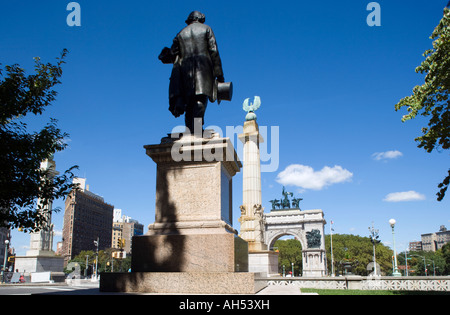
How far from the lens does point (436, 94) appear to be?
40.5 feet

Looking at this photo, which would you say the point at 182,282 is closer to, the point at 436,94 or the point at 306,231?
the point at 436,94

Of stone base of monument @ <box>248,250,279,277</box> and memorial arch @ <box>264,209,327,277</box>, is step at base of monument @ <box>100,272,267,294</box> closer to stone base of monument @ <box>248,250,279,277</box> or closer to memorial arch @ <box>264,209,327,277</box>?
stone base of monument @ <box>248,250,279,277</box>

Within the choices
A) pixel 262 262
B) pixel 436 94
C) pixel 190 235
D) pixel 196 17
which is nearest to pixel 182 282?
pixel 190 235

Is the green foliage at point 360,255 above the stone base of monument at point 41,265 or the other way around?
the other way around

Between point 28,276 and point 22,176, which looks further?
point 28,276

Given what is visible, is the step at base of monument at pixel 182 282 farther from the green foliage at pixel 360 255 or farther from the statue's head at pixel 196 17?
the green foliage at pixel 360 255

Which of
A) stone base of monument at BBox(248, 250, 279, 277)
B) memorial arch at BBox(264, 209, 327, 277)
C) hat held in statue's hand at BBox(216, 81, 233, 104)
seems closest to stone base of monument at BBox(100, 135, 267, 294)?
hat held in statue's hand at BBox(216, 81, 233, 104)

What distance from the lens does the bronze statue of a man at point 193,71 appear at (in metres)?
6.62

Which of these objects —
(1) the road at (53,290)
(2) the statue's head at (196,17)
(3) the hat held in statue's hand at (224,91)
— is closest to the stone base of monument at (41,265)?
(1) the road at (53,290)

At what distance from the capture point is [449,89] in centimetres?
1139

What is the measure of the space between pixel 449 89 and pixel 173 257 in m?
10.6

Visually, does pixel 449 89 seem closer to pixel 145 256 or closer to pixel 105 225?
pixel 145 256
